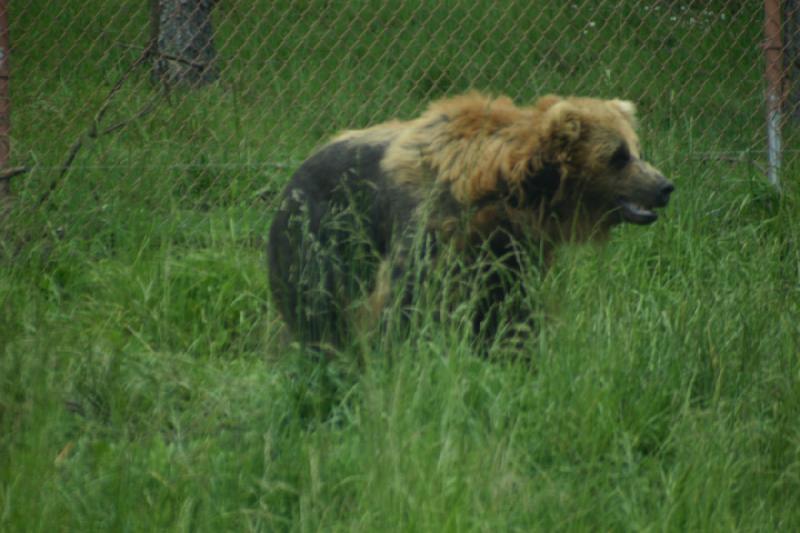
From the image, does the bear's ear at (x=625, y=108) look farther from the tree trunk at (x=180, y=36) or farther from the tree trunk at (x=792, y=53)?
the tree trunk at (x=180, y=36)

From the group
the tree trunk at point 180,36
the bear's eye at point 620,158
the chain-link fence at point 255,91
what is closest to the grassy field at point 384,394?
the chain-link fence at point 255,91

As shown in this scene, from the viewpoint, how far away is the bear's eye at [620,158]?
5.06 metres

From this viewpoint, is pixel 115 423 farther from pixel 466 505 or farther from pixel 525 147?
pixel 525 147

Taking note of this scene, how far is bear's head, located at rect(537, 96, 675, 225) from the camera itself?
494 centimetres

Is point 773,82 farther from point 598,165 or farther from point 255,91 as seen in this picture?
point 255,91

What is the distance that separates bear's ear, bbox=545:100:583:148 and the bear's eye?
201mm

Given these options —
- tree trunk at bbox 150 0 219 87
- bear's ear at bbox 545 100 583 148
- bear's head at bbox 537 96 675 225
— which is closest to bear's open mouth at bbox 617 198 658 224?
bear's head at bbox 537 96 675 225

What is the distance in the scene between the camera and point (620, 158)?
5.08m

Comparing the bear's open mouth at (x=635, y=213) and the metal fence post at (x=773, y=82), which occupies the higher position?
the metal fence post at (x=773, y=82)

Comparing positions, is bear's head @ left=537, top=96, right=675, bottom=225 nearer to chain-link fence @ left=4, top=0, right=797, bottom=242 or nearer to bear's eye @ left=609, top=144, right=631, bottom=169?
bear's eye @ left=609, top=144, right=631, bottom=169

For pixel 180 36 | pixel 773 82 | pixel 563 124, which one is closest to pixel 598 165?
pixel 563 124

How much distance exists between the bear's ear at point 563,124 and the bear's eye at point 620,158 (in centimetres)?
20

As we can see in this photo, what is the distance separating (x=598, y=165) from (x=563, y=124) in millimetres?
238

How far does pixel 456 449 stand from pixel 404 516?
28 centimetres
